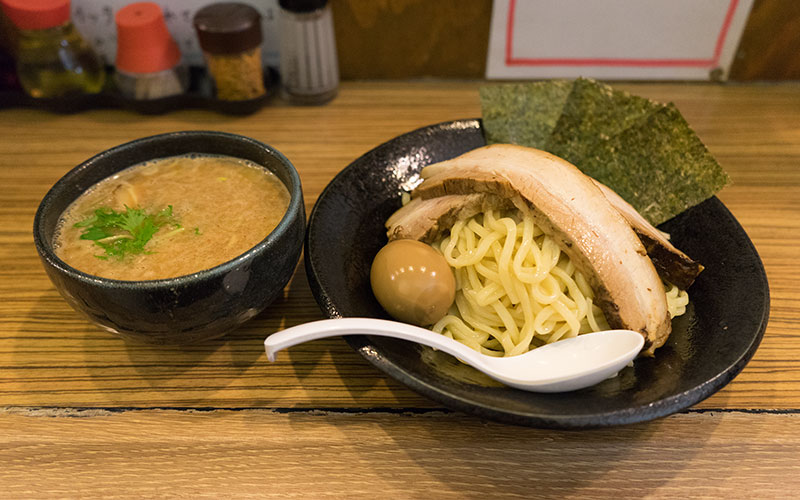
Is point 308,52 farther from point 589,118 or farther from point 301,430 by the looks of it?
point 301,430

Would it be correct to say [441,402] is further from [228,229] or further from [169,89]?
[169,89]

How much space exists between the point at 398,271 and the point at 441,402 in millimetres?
377

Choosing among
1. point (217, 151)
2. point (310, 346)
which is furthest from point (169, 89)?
point (310, 346)

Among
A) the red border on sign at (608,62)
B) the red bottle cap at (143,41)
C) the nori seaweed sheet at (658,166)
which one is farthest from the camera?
the red border on sign at (608,62)

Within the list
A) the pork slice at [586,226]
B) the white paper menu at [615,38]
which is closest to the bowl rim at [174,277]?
the pork slice at [586,226]

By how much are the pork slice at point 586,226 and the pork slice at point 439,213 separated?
0.03 m

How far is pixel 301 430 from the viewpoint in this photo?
130 cm

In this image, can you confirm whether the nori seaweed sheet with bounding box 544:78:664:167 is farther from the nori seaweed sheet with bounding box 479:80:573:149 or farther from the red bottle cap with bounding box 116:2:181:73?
the red bottle cap with bounding box 116:2:181:73

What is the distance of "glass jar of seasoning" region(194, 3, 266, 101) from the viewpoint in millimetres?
2180

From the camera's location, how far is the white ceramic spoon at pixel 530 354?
47.2 inches

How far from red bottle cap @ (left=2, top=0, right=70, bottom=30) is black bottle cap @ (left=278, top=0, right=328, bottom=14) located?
0.83m

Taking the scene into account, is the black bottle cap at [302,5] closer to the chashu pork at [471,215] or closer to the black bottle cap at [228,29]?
the black bottle cap at [228,29]

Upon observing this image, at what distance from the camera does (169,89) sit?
241cm

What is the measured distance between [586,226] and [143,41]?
185cm
